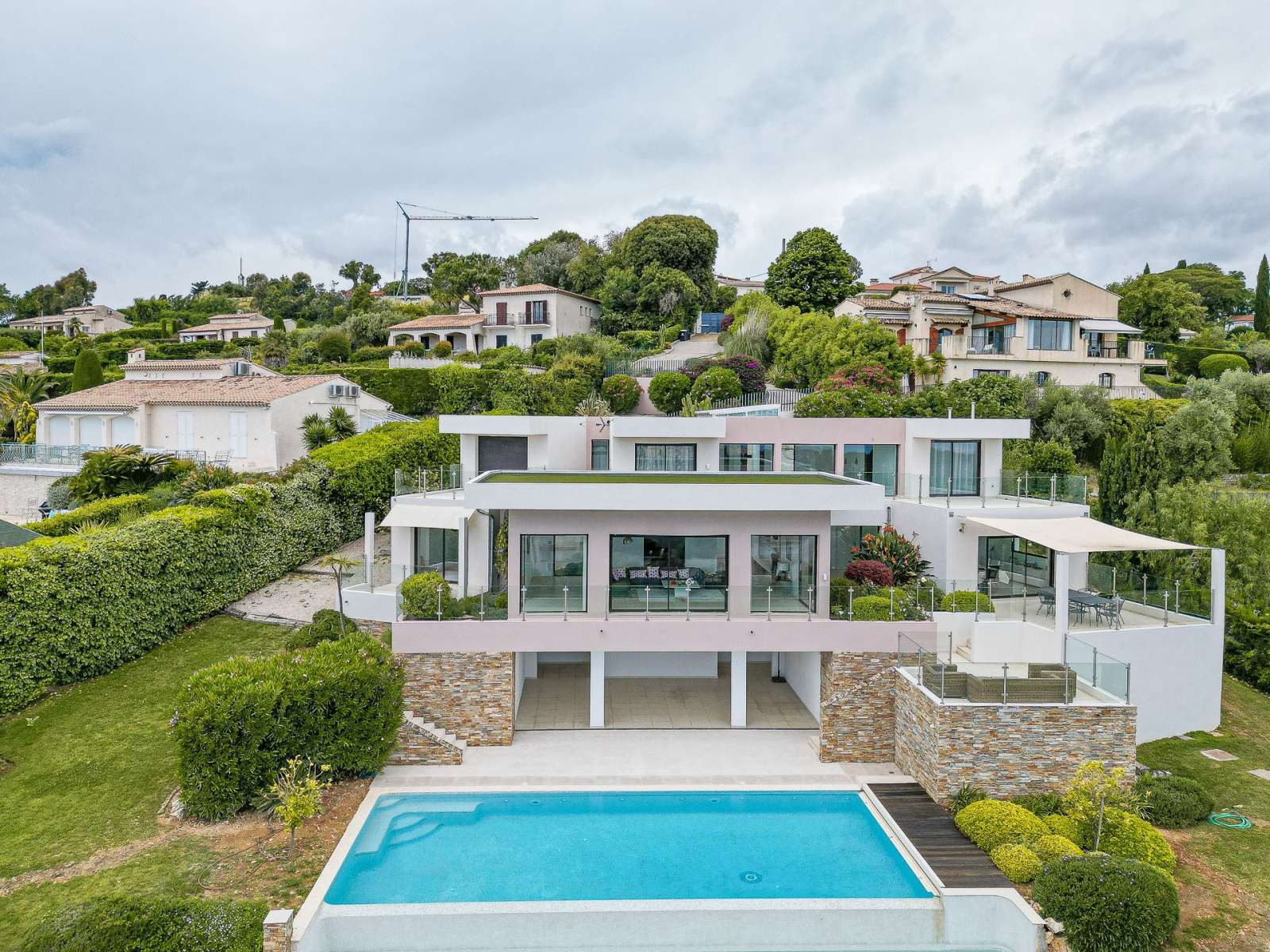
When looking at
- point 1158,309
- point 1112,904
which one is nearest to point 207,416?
point 1112,904

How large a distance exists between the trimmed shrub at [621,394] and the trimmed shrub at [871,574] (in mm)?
23806

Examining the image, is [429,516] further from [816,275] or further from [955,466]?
[816,275]

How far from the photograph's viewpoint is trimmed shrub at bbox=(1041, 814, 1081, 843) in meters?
14.7

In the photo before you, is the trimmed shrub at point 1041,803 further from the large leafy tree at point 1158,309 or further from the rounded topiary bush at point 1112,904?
the large leafy tree at point 1158,309

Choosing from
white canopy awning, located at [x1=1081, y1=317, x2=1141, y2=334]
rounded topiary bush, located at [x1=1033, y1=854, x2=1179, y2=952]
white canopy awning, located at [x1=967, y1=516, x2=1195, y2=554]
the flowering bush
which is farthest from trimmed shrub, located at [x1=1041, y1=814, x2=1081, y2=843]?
white canopy awning, located at [x1=1081, y1=317, x2=1141, y2=334]

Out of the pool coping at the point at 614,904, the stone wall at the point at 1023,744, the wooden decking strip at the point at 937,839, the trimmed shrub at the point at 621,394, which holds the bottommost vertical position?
the pool coping at the point at 614,904

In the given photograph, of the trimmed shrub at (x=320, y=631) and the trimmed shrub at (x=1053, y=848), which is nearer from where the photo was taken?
the trimmed shrub at (x=1053, y=848)

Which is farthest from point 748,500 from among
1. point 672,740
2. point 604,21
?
point 604,21

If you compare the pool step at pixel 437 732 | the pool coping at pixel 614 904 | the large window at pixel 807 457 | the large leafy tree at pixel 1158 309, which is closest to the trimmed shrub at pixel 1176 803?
the pool coping at pixel 614 904

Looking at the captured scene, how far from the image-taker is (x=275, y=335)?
63781 millimetres

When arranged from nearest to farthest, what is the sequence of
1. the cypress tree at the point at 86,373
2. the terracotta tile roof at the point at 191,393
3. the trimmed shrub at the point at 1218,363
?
the terracotta tile roof at the point at 191,393, the cypress tree at the point at 86,373, the trimmed shrub at the point at 1218,363

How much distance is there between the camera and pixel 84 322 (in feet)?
278

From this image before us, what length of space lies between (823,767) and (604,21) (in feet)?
82.5

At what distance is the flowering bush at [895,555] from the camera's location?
22.6m
